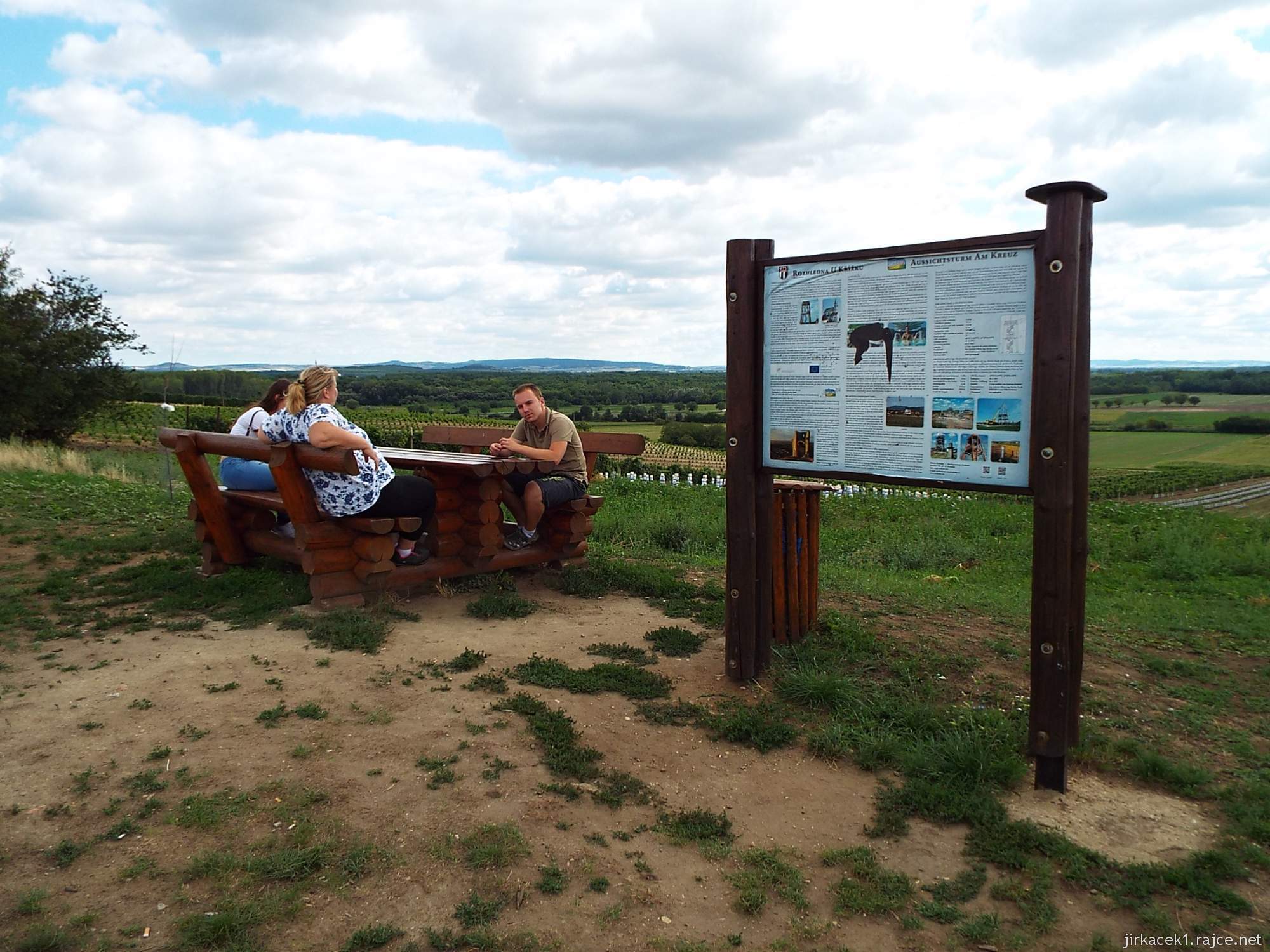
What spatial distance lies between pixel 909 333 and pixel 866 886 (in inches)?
92.2

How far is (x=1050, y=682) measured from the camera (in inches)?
149

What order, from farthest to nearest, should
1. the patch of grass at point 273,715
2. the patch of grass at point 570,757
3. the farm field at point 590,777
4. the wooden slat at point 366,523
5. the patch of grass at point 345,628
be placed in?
the wooden slat at point 366,523, the patch of grass at point 345,628, the patch of grass at point 273,715, the patch of grass at point 570,757, the farm field at point 590,777

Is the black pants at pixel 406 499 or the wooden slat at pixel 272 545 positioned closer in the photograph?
the black pants at pixel 406 499

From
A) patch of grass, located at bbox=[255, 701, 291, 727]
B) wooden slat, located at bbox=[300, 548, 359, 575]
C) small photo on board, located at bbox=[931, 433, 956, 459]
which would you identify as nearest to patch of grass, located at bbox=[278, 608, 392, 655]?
wooden slat, located at bbox=[300, 548, 359, 575]

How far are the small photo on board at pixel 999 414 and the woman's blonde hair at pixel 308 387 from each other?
385cm

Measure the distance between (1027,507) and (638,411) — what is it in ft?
97.4

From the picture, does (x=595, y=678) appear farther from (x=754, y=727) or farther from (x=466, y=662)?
(x=754, y=727)

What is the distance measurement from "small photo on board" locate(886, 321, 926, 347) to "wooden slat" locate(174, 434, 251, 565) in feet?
16.3

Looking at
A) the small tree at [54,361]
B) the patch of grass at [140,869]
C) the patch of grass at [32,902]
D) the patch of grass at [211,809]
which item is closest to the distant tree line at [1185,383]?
the small tree at [54,361]

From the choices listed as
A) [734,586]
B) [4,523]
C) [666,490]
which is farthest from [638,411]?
[734,586]

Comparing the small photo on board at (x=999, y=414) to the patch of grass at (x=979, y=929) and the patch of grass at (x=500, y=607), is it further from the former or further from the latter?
the patch of grass at (x=500, y=607)

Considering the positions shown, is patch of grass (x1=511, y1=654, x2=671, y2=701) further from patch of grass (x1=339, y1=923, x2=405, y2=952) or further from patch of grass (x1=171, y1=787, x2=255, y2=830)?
patch of grass (x1=339, y1=923, x2=405, y2=952)

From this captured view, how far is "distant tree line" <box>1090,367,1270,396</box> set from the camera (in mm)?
51625

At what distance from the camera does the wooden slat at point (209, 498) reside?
668 cm
